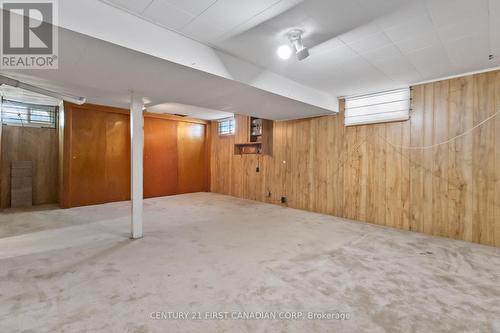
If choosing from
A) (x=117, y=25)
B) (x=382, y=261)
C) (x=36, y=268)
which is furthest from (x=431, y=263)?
(x=36, y=268)

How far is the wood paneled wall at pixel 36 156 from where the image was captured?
4867mm

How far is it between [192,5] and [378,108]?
3280mm

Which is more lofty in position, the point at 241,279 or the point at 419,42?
the point at 419,42

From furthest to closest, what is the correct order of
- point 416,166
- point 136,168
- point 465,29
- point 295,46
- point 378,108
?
1. point 378,108
2. point 416,166
3. point 136,168
4. point 295,46
5. point 465,29

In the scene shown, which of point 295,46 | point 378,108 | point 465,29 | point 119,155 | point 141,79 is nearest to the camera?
point 465,29

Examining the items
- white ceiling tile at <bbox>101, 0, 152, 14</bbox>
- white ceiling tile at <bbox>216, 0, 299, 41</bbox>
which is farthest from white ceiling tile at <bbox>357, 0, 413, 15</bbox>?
white ceiling tile at <bbox>101, 0, 152, 14</bbox>

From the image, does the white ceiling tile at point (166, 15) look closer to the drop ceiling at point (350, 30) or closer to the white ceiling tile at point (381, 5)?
the drop ceiling at point (350, 30)

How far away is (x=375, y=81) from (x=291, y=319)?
327cm

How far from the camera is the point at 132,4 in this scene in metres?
1.76

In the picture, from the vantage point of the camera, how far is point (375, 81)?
3334mm

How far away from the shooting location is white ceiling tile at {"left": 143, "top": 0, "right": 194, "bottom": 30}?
179 cm

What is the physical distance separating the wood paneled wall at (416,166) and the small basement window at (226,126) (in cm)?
193

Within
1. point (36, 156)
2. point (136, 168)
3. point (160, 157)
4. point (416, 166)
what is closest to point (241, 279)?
point (136, 168)

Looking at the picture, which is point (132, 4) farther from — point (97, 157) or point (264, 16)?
point (97, 157)
